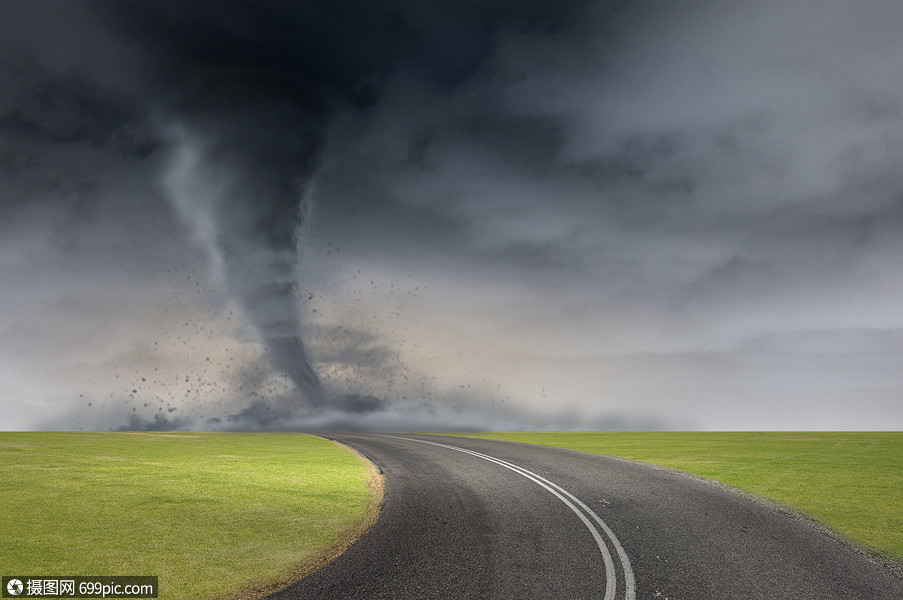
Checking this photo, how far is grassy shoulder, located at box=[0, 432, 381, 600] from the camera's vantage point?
8.70 metres

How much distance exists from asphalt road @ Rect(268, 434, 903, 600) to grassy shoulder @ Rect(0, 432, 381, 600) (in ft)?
3.30

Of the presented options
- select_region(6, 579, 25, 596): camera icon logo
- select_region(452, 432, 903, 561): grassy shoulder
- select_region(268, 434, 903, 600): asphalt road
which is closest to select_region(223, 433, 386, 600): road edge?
select_region(268, 434, 903, 600): asphalt road

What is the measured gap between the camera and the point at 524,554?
9.41m

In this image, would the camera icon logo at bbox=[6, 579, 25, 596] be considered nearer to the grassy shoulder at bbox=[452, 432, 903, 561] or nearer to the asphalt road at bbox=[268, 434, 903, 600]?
the asphalt road at bbox=[268, 434, 903, 600]

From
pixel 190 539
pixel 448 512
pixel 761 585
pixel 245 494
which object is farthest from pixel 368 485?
pixel 761 585

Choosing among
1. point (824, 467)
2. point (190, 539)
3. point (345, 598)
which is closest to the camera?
point (345, 598)

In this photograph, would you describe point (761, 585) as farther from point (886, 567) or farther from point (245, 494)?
point (245, 494)

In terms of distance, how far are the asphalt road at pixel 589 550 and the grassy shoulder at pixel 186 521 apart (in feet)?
3.30

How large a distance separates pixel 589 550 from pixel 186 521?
32.5 feet

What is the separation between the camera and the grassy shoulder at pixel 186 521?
342 inches

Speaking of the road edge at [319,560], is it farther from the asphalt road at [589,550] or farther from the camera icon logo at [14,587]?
the camera icon logo at [14,587]

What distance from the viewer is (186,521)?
39.1ft

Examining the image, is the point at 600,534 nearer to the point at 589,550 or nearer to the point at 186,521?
the point at 589,550

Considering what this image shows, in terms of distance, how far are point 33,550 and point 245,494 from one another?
6218 mm
